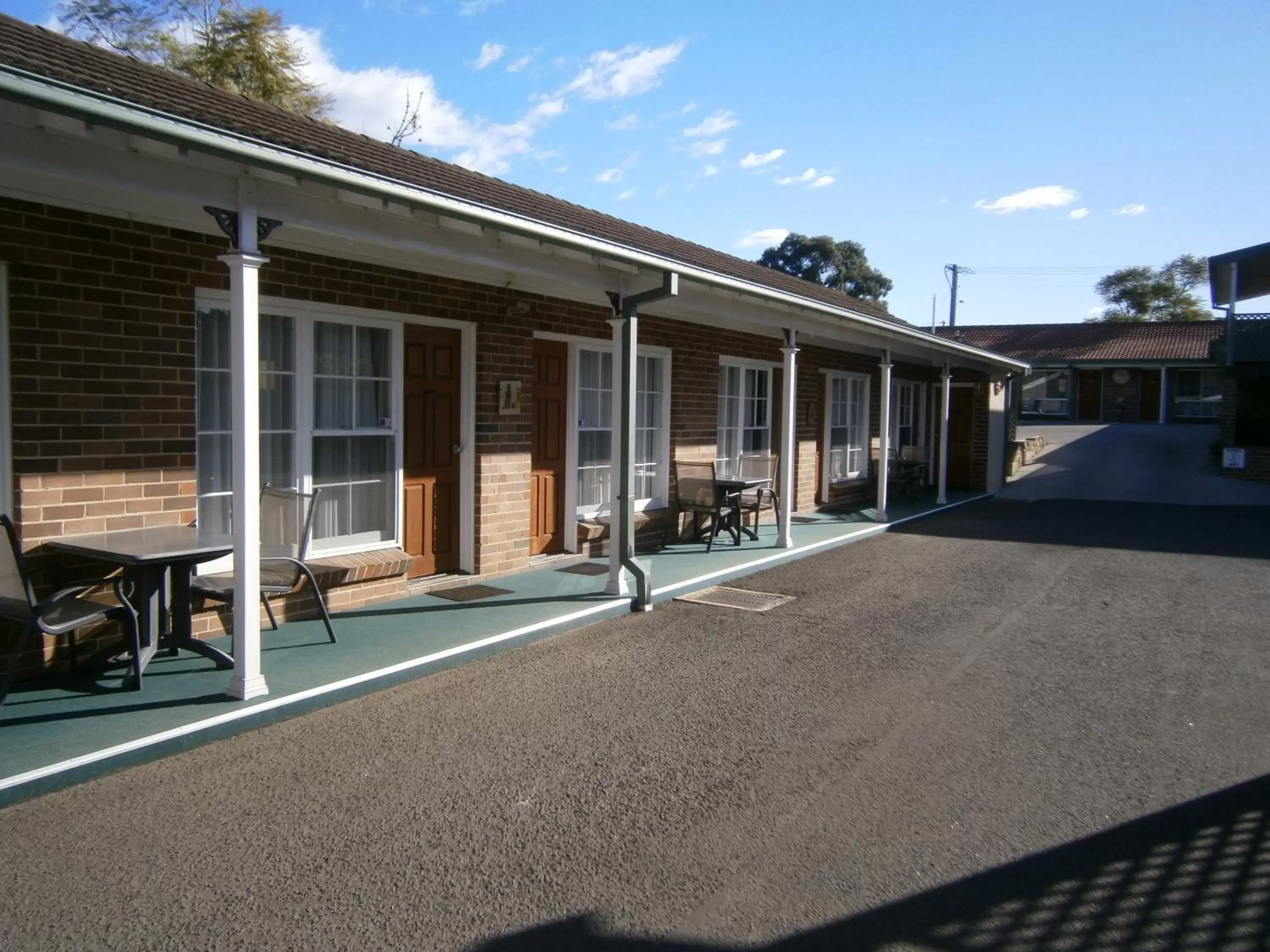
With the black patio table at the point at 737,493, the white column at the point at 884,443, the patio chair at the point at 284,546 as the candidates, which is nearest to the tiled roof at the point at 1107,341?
the white column at the point at 884,443

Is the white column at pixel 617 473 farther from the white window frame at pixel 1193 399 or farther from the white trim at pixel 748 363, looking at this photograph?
the white window frame at pixel 1193 399

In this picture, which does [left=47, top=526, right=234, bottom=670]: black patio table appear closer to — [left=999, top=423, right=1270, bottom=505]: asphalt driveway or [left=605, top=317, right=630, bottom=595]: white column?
[left=605, top=317, right=630, bottom=595]: white column

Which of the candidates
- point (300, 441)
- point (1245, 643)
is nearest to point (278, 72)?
point (300, 441)

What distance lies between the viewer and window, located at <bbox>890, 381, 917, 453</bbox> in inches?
667

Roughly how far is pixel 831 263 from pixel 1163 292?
22.6 metres

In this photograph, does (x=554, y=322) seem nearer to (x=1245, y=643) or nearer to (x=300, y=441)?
(x=300, y=441)

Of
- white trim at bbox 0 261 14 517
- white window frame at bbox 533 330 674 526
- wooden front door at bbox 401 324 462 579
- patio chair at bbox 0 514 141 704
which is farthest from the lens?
white window frame at bbox 533 330 674 526

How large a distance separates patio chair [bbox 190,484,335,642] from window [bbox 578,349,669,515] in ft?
11.1

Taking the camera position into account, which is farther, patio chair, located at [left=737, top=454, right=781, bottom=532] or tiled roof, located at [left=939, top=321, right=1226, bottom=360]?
tiled roof, located at [left=939, top=321, right=1226, bottom=360]

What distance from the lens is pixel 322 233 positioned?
5.84 meters

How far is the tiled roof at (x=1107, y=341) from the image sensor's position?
1388 inches

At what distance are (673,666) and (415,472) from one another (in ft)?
9.28

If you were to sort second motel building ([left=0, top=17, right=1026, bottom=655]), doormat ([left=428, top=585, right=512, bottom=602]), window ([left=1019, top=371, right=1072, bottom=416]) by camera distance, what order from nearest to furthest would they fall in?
1. second motel building ([left=0, top=17, right=1026, bottom=655])
2. doormat ([left=428, top=585, right=512, bottom=602])
3. window ([left=1019, top=371, right=1072, bottom=416])

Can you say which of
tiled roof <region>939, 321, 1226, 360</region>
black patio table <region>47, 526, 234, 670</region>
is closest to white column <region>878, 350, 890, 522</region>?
black patio table <region>47, 526, 234, 670</region>
